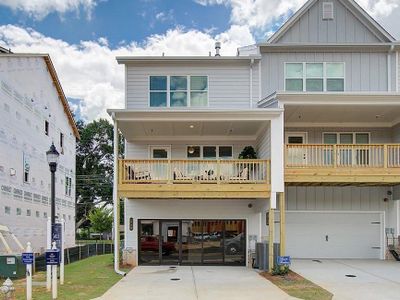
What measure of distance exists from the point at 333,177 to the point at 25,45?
21.7m

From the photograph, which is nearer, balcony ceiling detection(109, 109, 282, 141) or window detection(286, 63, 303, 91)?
balcony ceiling detection(109, 109, 282, 141)

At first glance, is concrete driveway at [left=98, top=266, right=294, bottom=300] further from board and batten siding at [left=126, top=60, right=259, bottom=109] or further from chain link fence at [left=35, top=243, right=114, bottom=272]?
board and batten siding at [left=126, top=60, right=259, bottom=109]

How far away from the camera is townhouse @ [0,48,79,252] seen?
64.7 feet

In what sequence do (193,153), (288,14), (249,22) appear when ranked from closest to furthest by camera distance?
(193,153)
(288,14)
(249,22)

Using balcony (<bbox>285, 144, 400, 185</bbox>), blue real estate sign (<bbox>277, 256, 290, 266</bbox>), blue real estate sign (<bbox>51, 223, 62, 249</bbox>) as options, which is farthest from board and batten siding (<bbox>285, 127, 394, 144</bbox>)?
blue real estate sign (<bbox>51, 223, 62, 249</bbox>)

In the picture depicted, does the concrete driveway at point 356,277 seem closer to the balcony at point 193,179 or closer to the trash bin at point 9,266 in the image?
the balcony at point 193,179

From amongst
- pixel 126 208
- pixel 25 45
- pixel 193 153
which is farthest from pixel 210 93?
pixel 25 45

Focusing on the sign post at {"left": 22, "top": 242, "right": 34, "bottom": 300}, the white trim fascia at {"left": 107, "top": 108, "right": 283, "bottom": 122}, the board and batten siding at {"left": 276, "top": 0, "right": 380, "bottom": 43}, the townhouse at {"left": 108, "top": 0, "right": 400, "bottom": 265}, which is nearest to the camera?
the sign post at {"left": 22, "top": 242, "right": 34, "bottom": 300}

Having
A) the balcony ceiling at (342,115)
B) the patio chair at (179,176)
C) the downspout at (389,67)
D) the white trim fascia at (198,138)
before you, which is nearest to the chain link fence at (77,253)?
the patio chair at (179,176)

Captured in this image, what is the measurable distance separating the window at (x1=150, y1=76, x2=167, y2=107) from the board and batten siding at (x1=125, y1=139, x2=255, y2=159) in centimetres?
171

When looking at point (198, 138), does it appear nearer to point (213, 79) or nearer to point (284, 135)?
point (213, 79)

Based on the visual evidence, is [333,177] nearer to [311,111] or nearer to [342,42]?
[311,111]

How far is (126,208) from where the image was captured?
19203 mm

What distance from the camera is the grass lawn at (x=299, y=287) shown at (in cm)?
1144
